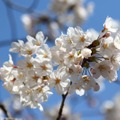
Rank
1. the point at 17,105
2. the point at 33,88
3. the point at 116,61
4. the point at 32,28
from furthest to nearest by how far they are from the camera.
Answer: the point at 32,28 < the point at 17,105 < the point at 33,88 < the point at 116,61

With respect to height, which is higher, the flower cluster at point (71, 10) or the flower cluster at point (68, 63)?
the flower cluster at point (71, 10)

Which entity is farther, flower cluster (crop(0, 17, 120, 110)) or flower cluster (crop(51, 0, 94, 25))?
flower cluster (crop(51, 0, 94, 25))

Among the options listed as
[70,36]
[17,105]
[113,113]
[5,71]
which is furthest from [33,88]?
[113,113]

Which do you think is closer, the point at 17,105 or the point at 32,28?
the point at 17,105

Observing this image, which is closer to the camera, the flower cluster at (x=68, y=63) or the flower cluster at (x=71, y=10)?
the flower cluster at (x=68, y=63)

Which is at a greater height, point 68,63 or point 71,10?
point 71,10

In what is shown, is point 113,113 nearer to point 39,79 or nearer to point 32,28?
point 32,28

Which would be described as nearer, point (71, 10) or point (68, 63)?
point (68, 63)

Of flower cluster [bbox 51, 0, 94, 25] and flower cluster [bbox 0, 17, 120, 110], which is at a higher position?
flower cluster [bbox 51, 0, 94, 25]
